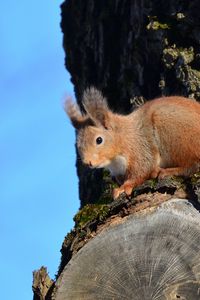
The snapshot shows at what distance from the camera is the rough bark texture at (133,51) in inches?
266

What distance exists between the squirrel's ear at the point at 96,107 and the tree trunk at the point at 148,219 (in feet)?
1.74

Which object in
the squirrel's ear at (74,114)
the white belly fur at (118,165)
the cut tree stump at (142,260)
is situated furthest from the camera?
the squirrel's ear at (74,114)

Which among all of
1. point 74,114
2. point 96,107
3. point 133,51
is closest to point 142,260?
point 96,107

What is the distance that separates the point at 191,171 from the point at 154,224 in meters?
0.89

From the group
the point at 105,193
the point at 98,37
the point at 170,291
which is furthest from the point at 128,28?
the point at 170,291

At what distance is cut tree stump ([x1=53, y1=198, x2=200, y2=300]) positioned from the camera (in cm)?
482

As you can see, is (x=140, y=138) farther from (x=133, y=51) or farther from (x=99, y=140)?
(x=133, y=51)

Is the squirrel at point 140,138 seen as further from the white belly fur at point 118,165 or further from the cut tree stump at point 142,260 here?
the cut tree stump at point 142,260

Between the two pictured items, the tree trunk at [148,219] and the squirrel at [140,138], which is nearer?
the tree trunk at [148,219]

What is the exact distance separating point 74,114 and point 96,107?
0.28 m

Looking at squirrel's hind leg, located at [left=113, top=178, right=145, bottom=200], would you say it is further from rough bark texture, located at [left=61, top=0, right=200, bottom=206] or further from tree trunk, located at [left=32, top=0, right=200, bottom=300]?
rough bark texture, located at [left=61, top=0, right=200, bottom=206]

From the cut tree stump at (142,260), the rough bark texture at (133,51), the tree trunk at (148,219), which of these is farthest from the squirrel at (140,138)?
the cut tree stump at (142,260)

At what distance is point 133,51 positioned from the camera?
7.18 metres

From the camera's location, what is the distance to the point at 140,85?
7.14 m
